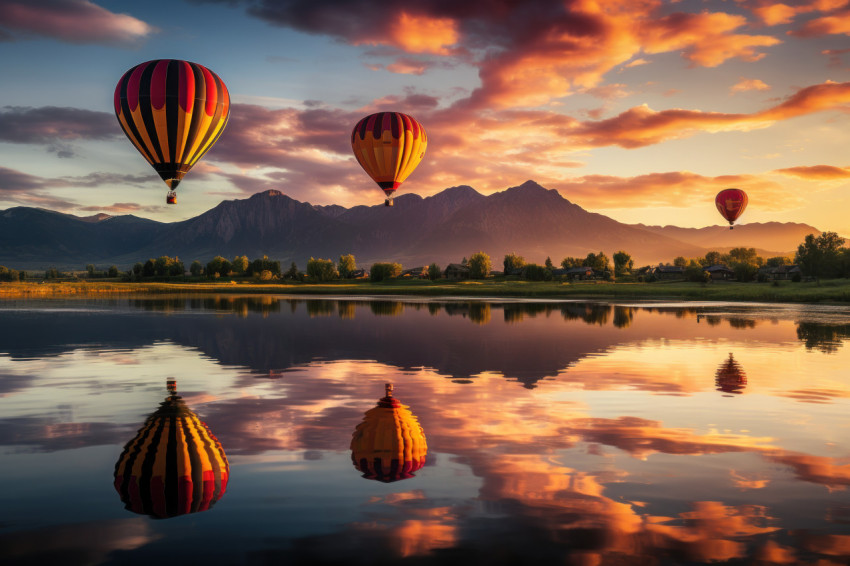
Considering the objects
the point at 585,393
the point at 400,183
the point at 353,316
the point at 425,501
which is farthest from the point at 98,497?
the point at 400,183

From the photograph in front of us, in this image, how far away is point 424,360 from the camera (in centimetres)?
3416

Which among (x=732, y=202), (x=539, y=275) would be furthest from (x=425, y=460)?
(x=539, y=275)

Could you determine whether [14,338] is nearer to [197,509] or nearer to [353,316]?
[353,316]

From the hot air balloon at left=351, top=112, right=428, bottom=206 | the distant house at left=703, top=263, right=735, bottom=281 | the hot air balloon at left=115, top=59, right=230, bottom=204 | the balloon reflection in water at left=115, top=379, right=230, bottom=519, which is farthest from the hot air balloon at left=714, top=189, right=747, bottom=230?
the balloon reflection in water at left=115, top=379, right=230, bottom=519

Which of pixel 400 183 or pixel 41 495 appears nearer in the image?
pixel 41 495

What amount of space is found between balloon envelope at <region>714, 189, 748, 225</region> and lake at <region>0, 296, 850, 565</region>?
124 meters

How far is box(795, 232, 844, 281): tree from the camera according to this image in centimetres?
13238

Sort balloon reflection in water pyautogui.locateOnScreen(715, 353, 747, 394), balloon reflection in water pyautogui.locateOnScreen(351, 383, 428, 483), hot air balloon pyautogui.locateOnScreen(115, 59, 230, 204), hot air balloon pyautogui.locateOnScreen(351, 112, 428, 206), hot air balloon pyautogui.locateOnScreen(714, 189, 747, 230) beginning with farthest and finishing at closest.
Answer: hot air balloon pyautogui.locateOnScreen(714, 189, 747, 230)
hot air balloon pyautogui.locateOnScreen(351, 112, 428, 206)
hot air balloon pyautogui.locateOnScreen(115, 59, 230, 204)
balloon reflection in water pyautogui.locateOnScreen(715, 353, 747, 394)
balloon reflection in water pyautogui.locateOnScreen(351, 383, 428, 483)

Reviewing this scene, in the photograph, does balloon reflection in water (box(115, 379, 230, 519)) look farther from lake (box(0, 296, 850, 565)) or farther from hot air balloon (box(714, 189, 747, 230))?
hot air balloon (box(714, 189, 747, 230))

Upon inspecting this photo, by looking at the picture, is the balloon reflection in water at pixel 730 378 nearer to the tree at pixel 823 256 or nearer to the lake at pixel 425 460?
the lake at pixel 425 460

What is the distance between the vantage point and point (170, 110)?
5009cm

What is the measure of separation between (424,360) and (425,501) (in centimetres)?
2190

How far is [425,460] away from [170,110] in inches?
1792

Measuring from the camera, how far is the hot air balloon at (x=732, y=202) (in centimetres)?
14462
